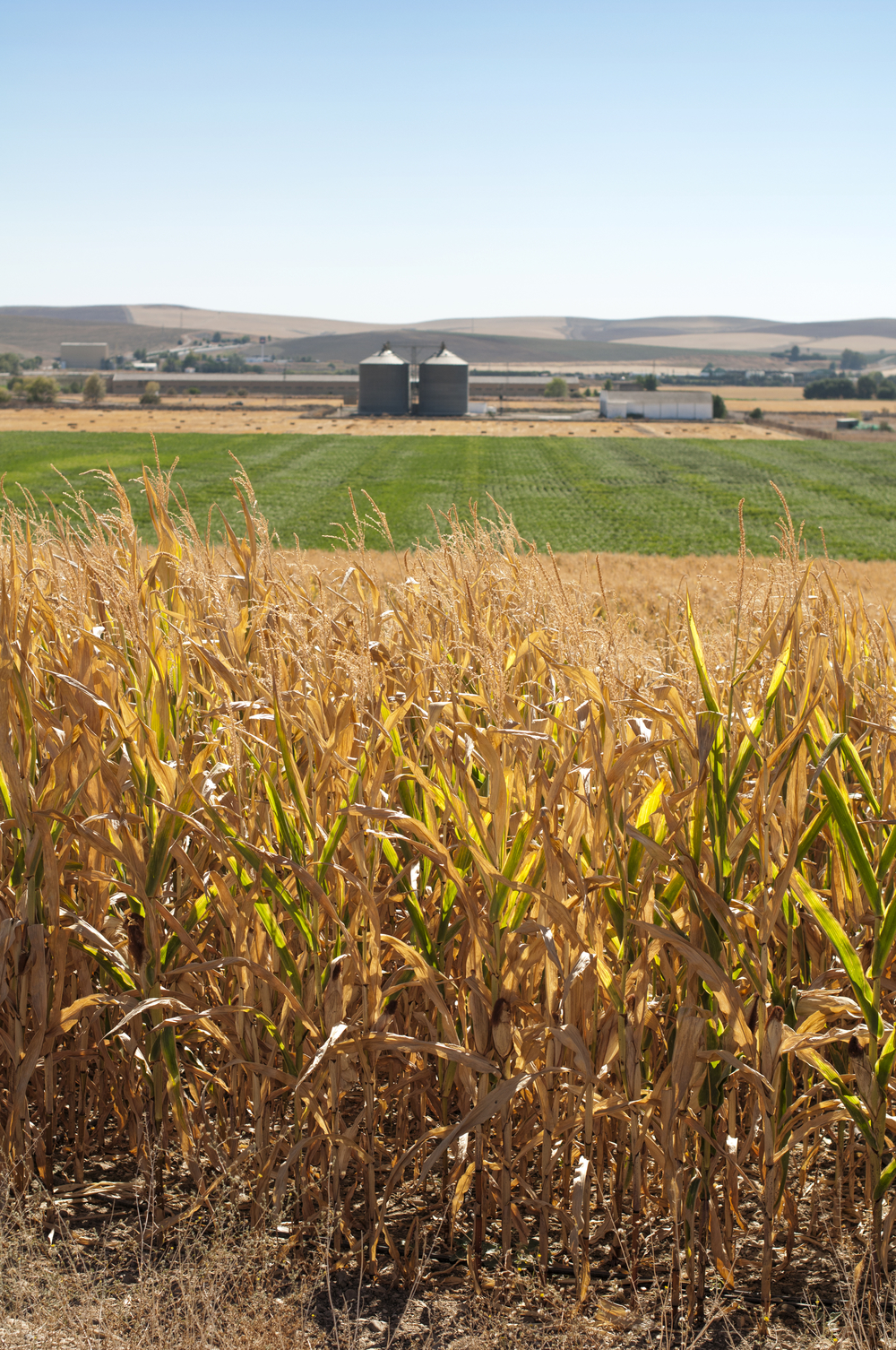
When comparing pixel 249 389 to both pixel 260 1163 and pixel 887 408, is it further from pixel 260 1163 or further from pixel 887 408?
A: pixel 260 1163

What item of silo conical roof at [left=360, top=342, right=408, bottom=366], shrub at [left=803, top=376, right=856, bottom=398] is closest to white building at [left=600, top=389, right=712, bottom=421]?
silo conical roof at [left=360, top=342, right=408, bottom=366]

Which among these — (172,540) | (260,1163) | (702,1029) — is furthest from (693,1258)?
(172,540)

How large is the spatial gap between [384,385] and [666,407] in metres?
30.6

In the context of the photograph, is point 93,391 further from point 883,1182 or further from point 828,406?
point 883,1182

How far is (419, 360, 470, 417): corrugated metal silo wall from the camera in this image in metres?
115

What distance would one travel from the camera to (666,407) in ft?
373

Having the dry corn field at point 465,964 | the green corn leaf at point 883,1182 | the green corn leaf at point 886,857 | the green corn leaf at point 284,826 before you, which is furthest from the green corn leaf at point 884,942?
the green corn leaf at point 284,826

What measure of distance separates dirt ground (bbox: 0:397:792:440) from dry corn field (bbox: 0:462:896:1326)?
83069 mm

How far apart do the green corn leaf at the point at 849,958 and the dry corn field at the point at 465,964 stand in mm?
11

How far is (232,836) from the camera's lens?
13.0ft

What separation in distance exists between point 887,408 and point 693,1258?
165m

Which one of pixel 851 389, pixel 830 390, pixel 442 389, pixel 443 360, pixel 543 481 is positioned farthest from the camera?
pixel 851 389

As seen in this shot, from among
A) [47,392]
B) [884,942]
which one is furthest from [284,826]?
[47,392]

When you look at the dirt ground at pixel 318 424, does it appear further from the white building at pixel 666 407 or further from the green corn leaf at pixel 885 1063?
the green corn leaf at pixel 885 1063
